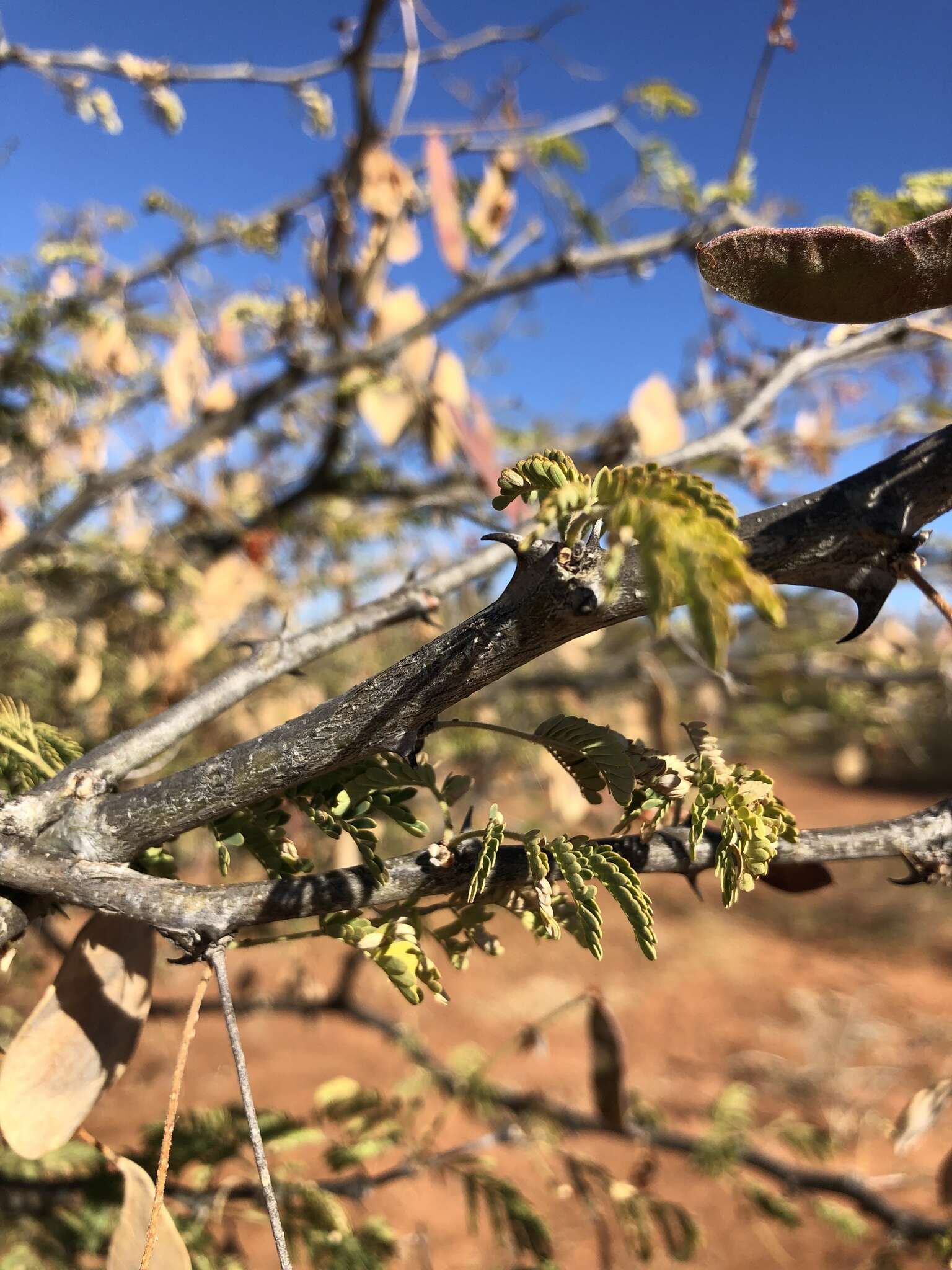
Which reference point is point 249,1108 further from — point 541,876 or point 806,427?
point 806,427

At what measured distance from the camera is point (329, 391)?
2402 mm

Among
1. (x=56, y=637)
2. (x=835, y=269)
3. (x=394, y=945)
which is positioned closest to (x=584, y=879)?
(x=394, y=945)

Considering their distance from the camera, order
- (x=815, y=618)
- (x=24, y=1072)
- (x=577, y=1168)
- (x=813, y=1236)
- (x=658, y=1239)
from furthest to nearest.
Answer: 1. (x=815, y=618)
2. (x=813, y=1236)
3. (x=658, y=1239)
4. (x=577, y=1168)
5. (x=24, y=1072)

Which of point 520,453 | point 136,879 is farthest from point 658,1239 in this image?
point 136,879

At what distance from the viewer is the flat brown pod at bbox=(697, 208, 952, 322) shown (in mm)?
396

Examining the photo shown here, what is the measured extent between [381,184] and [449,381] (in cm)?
51

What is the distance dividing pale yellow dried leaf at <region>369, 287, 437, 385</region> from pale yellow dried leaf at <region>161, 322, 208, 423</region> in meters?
0.55

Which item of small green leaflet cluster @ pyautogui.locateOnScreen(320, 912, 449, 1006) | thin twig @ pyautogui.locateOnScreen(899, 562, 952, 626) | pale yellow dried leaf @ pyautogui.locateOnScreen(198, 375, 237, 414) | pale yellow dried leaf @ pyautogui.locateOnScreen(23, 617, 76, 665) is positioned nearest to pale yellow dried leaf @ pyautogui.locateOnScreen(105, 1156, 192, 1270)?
small green leaflet cluster @ pyautogui.locateOnScreen(320, 912, 449, 1006)

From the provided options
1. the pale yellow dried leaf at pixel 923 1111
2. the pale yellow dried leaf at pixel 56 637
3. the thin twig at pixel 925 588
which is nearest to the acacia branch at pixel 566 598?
the thin twig at pixel 925 588

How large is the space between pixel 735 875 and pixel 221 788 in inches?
12.6

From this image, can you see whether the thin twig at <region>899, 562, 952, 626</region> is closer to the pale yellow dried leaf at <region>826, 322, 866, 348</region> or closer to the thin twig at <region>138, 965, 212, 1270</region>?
the thin twig at <region>138, 965, 212, 1270</region>

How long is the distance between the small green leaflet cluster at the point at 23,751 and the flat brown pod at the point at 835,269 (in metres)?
0.61

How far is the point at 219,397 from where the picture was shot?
2.08 meters

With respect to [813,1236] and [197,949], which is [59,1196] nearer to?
[197,949]
